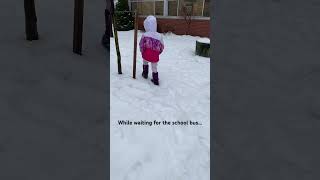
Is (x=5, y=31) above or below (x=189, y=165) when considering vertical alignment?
above

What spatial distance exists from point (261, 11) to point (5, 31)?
832cm

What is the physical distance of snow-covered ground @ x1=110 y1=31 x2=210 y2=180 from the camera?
3270mm

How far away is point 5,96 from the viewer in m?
3.83

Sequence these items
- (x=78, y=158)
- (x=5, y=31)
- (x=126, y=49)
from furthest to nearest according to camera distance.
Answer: (x=126, y=49) → (x=5, y=31) → (x=78, y=158)

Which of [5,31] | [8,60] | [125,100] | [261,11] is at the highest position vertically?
[261,11]

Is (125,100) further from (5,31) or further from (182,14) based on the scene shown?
(182,14)

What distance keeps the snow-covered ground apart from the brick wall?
233 inches

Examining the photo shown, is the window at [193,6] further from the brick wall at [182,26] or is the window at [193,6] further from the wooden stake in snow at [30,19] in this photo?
the wooden stake in snow at [30,19]

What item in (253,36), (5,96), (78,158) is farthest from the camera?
(253,36)

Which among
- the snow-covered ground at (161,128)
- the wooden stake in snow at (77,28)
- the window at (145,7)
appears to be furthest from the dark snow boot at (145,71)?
the window at (145,7)

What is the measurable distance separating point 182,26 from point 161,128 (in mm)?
10231

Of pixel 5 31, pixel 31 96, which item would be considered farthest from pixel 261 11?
pixel 31 96

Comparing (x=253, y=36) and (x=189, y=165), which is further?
(x=253, y=36)

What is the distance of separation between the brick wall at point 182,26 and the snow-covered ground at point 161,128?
5.92 m
